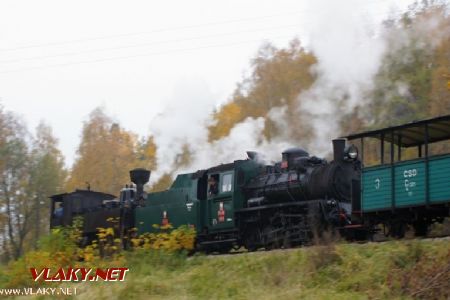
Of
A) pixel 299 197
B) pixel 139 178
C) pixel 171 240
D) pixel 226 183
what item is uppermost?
pixel 139 178

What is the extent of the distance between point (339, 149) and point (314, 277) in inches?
251

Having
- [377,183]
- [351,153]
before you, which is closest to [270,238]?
[351,153]

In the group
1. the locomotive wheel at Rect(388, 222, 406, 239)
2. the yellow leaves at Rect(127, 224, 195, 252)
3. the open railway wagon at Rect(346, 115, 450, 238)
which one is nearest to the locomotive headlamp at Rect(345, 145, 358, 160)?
the open railway wagon at Rect(346, 115, 450, 238)

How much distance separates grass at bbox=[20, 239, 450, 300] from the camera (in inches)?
504

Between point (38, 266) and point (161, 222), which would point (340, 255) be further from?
point (161, 222)

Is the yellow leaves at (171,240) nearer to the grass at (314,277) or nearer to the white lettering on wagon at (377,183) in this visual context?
the grass at (314,277)

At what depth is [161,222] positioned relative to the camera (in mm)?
23984

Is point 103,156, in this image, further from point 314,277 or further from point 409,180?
point 314,277

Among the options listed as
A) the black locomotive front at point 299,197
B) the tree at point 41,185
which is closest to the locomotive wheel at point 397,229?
the black locomotive front at point 299,197

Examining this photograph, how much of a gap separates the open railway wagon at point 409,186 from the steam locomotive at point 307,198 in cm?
2

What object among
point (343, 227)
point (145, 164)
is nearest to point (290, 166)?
point (343, 227)

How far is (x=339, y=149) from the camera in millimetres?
20062

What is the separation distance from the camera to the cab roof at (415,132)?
16875 mm

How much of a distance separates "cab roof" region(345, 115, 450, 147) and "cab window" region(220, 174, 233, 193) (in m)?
4.87
